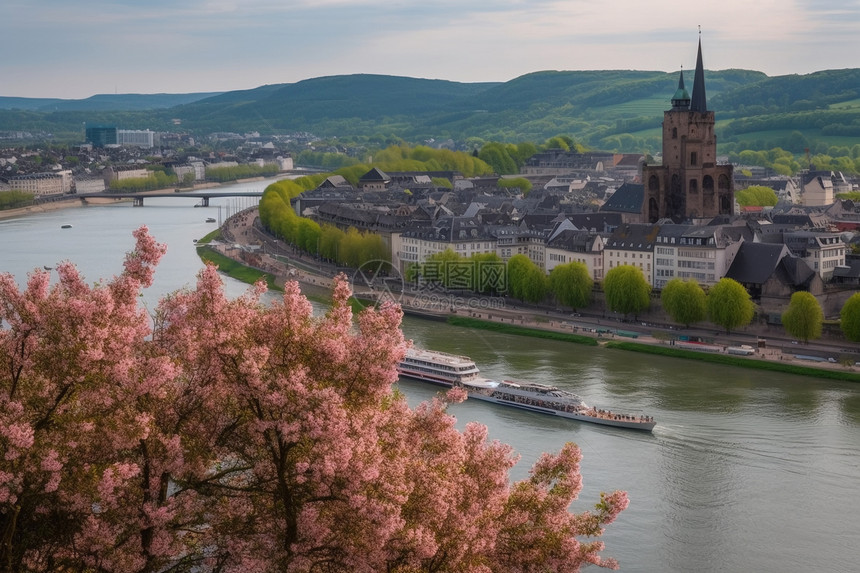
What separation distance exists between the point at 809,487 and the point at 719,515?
221cm

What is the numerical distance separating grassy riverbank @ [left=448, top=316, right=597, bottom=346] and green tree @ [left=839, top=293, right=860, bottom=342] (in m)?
6.55

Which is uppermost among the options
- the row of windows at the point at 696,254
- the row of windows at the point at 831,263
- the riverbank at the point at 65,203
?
the row of windows at the point at 696,254

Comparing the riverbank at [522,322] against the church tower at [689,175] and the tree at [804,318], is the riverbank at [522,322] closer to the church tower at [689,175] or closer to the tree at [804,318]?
the tree at [804,318]

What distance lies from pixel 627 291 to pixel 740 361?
709 cm

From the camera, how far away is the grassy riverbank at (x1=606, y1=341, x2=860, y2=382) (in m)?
31.1

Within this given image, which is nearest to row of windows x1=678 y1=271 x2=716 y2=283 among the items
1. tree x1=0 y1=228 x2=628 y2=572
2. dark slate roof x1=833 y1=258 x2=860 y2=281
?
dark slate roof x1=833 y1=258 x2=860 y2=281

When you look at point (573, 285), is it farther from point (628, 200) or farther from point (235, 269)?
point (235, 269)

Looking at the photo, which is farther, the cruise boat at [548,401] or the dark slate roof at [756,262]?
the dark slate roof at [756,262]

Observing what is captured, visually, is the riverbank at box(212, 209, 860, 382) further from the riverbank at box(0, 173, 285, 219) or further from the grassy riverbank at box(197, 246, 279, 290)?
the riverbank at box(0, 173, 285, 219)

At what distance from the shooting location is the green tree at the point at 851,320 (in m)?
34.1

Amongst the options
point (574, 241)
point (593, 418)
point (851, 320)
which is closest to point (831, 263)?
point (851, 320)

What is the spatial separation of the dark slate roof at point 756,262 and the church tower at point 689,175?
9365mm

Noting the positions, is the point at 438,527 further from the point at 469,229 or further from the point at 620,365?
the point at 469,229

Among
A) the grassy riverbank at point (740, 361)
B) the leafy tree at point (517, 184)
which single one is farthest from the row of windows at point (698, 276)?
the leafy tree at point (517, 184)
